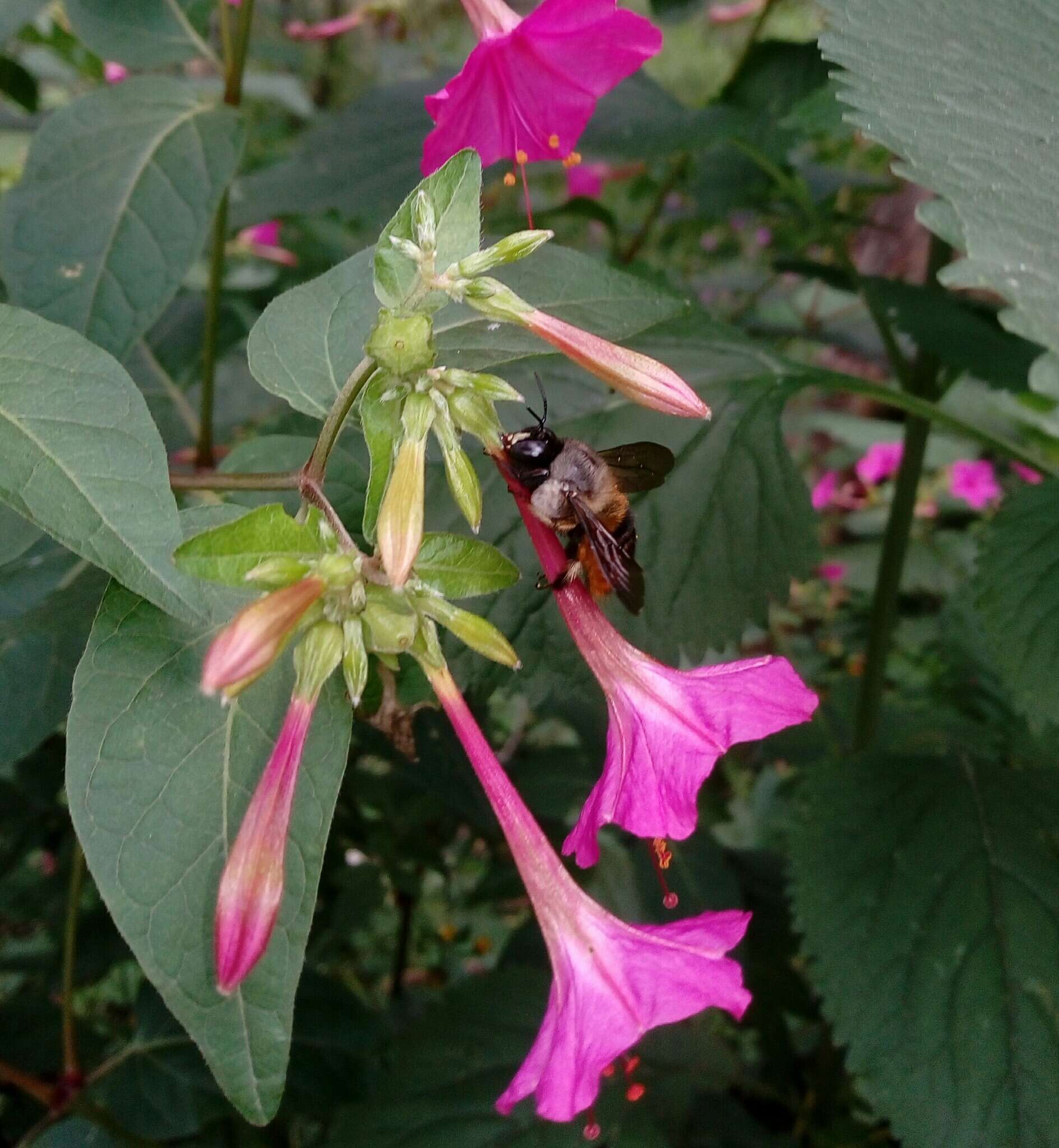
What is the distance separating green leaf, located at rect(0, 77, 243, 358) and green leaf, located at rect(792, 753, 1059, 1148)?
82 cm

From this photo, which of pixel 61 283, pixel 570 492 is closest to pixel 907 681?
pixel 570 492

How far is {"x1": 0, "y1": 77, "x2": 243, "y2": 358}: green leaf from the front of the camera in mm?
815

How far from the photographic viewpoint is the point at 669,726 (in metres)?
0.64

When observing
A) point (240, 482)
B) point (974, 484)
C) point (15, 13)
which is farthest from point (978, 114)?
point (974, 484)

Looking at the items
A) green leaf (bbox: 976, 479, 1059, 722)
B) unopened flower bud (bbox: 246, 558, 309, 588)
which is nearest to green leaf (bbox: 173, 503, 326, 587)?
unopened flower bud (bbox: 246, 558, 309, 588)

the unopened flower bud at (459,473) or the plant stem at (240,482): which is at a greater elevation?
the unopened flower bud at (459,473)

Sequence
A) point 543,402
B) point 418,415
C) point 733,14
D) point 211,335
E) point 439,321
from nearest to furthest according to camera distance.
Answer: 1. point 418,415
2. point 439,321
3. point 543,402
4. point 211,335
5. point 733,14

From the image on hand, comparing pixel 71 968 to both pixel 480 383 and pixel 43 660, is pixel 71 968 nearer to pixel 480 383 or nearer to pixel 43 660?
pixel 43 660

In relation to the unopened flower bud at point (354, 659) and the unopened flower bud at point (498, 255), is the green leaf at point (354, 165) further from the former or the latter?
the unopened flower bud at point (354, 659)

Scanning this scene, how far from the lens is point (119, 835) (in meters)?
0.47

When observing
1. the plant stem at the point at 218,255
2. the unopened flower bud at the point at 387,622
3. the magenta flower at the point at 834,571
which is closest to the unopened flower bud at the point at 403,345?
the unopened flower bud at the point at 387,622

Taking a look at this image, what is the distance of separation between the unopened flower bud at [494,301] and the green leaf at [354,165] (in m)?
0.75

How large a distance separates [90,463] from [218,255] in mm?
598

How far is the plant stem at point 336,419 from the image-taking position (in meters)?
0.58
